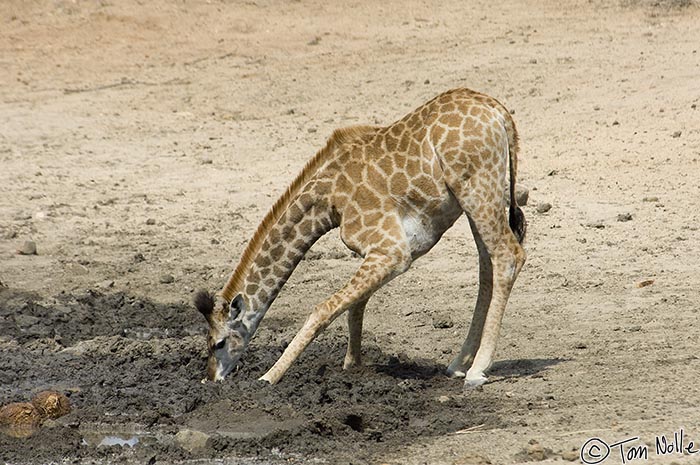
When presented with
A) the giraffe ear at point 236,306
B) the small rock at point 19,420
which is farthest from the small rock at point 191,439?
the giraffe ear at point 236,306

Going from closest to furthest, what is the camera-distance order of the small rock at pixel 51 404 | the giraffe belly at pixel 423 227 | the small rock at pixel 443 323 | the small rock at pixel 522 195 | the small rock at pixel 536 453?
the small rock at pixel 536 453
the small rock at pixel 51 404
the giraffe belly at pixel 423 227
the small rock at pixel 443 323
the small rock at pixel 522 195

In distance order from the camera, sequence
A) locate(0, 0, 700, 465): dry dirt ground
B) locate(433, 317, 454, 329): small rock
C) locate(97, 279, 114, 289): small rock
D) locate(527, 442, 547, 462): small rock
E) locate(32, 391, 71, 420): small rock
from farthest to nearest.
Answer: locate(97, 279, 114, 289): small rock → locate(433, 317, 454, 329): small rock → locate(32, 391, 71, 420): small rock → locate(0, 0, 700, 465): dry dirt ground → locate(527, 442, 547, 462): small rock

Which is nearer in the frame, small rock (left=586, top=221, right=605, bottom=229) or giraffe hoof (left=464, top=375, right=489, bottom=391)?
giraffe hoof (left=464, top=375, right=489, bottom=391)

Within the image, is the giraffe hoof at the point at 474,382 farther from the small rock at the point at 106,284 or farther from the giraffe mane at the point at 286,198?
the small rock at the point at 106,284

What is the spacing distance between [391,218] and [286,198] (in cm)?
74

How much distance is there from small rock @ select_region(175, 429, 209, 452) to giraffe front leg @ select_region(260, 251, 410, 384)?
0.93 meters

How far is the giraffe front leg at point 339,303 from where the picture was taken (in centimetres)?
801

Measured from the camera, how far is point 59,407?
7758 millimetres

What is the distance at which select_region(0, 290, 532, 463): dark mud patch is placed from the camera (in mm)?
7121

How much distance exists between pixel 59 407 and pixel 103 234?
14.8 ft

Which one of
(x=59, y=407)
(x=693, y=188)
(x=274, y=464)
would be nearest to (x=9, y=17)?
(x=693, y=188)

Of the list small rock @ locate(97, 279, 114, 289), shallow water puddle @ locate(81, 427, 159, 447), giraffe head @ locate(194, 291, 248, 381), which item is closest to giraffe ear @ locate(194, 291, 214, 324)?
giraffe head @ locate(194, 291, 248, 381)

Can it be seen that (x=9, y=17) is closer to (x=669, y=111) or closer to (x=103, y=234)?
(x=103, y=234)

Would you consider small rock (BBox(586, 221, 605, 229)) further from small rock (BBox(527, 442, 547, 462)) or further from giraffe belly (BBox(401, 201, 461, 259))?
small rock (BBox(527, 442, 547, 462))
